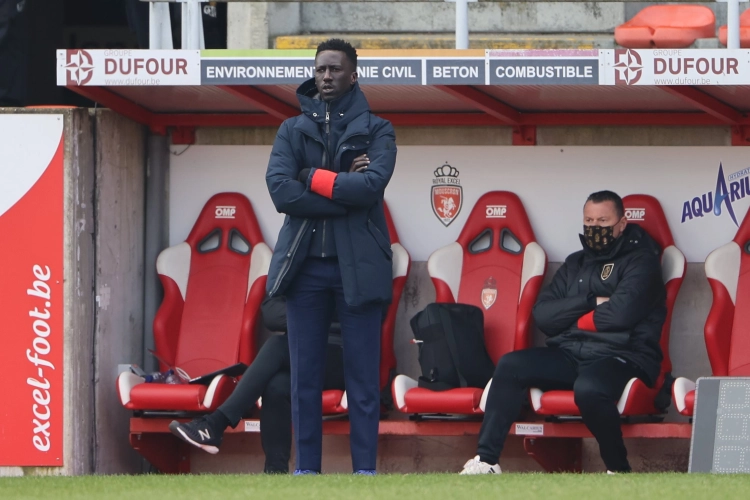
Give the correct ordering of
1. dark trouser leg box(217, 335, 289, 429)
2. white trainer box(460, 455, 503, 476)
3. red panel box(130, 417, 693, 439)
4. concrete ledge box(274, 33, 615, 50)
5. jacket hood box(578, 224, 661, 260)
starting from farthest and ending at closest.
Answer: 1. concrete ledge box(274, 33, 615, 50)
2. jacket hood box(578, 224, 661, 260)
3. red panel box(130, 417, 693, 439)
4. dark trouser leg box(217, 335, 289, 429)
5. white trainer box(460, 455, 503, 476)

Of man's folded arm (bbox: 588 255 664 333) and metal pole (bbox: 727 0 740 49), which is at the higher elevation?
metal pole (bbox: 727 0 740 49)

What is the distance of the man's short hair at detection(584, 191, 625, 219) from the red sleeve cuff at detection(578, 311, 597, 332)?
56cm

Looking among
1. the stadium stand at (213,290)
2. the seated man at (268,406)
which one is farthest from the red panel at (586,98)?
the seated man at (268,406)

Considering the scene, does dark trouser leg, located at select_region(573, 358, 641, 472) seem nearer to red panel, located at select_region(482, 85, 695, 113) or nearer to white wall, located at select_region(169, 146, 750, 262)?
white wall, located at select_region(169, 146, 750, 262)

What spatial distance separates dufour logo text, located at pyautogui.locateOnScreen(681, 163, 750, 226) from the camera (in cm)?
791

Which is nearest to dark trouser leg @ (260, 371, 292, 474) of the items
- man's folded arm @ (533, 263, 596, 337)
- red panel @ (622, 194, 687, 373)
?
man's folded arm @ (533, 263, 596, 337)

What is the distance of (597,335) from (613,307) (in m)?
0.16

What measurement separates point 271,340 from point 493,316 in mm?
1261

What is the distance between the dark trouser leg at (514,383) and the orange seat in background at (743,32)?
97.1 inches

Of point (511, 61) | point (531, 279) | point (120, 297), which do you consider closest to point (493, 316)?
point (531, 279)

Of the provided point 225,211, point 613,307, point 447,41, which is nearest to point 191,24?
point 225,211

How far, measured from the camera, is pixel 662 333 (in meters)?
7.50

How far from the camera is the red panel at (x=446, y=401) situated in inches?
283

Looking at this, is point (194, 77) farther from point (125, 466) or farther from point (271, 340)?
point (125, 466)
